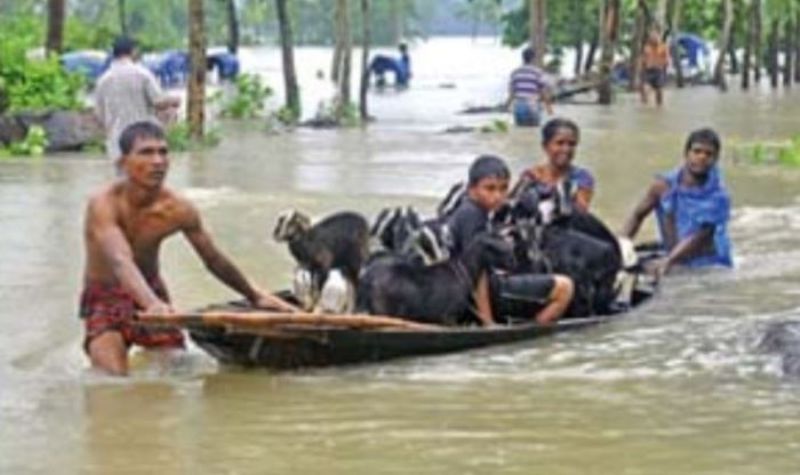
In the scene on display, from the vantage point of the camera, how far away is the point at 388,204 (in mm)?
16156

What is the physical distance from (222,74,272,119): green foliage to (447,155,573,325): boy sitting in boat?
67.5 ft

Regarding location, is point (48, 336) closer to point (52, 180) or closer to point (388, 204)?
point (388, 204)

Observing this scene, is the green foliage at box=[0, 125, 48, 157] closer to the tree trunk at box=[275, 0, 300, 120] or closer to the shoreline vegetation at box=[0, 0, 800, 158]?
the shoreline vegetation at box=[0, 0, 800, 158]

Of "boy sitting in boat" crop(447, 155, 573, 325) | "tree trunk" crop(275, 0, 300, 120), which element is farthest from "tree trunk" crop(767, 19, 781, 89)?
"boy sitting in boat" crop(447, 155, 573, 325)

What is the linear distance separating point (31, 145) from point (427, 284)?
12.7 metres

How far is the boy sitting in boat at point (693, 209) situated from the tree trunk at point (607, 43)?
911 inches

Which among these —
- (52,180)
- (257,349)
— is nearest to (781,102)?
(52,180)

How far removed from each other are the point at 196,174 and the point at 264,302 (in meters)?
10.4

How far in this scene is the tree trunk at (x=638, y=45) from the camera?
39844 mm

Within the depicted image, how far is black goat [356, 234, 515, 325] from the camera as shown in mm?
8883

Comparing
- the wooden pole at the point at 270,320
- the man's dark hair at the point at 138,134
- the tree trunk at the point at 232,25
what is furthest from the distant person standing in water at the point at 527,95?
the man's dark hair at the point at 138,134

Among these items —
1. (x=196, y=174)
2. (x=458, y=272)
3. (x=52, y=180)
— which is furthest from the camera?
(x=196, y=174)

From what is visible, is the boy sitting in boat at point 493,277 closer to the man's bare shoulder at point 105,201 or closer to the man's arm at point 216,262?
the man's arm at point 216,262

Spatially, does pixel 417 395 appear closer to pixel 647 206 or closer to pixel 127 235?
pixel 127 235
